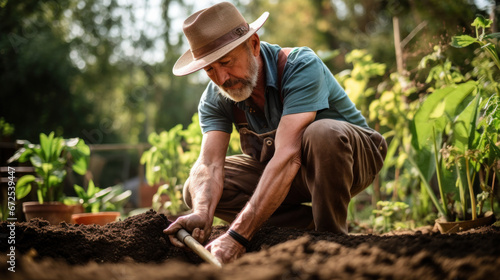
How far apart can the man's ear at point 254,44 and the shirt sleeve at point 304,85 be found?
0.56 ft

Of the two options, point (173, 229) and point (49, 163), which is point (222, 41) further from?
point (49, 163)

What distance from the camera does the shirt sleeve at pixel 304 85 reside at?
2088 mm

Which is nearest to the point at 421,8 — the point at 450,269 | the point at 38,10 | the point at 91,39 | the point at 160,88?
the point at 450,269

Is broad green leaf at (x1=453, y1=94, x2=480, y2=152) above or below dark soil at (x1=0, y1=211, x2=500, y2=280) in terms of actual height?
above

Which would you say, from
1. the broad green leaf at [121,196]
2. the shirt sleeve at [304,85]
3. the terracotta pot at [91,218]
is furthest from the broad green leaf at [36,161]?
the shirt sleeve at [304,85]

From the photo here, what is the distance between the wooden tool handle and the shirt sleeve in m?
0.70

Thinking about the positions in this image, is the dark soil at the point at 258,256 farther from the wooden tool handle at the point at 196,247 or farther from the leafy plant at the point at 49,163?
the leafy plant at the point at 49,163

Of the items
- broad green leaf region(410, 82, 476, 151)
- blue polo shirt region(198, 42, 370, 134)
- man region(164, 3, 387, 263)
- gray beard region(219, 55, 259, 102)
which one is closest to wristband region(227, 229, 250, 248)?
man region(164, 3, 387, 263)

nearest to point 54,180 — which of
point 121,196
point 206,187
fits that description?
point 121,196

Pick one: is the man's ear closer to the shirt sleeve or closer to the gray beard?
the gray beard

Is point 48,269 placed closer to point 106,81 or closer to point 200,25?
point 200,25

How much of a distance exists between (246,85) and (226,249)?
87 centimetres

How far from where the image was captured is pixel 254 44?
2303 mm

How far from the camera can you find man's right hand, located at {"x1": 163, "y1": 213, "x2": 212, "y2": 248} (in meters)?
1.96
